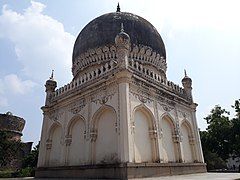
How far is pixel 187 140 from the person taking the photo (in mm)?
12508

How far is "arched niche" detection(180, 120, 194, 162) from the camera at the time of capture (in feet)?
38.8

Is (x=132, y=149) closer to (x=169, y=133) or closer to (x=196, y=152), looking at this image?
(x=169, y=133)

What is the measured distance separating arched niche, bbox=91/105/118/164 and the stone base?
46 cm

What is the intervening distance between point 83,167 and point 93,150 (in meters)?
0.82

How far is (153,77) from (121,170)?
532cm

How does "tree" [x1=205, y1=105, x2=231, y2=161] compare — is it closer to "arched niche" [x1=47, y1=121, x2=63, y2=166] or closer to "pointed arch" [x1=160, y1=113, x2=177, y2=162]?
"pointed arch" [x1=160, y1=113, x2=177, y2=162]

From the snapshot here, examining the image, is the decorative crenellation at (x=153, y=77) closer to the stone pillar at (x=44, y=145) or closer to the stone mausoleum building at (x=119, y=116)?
the stone mausoleum building at (x=119, y=116)

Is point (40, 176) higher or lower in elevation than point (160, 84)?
lower

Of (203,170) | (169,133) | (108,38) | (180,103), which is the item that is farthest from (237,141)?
(108,38)

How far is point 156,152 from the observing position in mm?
9461

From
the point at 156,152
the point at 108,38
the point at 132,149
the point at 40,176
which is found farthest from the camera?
the point at 108,38

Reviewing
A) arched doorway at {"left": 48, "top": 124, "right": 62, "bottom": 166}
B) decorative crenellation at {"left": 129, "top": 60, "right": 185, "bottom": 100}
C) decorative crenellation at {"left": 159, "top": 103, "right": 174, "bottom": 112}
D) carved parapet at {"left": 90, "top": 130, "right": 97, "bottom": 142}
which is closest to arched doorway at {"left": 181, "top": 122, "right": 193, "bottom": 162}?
decorative crenellation at {"left": 159, "top": 103, "right": 174, "bottom": 112}

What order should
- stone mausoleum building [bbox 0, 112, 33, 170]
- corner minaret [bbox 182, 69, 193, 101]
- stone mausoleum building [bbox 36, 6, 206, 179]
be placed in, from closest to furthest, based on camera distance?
stone mausoleum building [bbox 36, 6, 206, 179] → corner minaret [bbox 182, 69, 193, 101] → stone mausoleum building [bbox 0, 112, 33, 170]

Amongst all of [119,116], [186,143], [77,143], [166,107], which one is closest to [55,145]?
[77,143]
